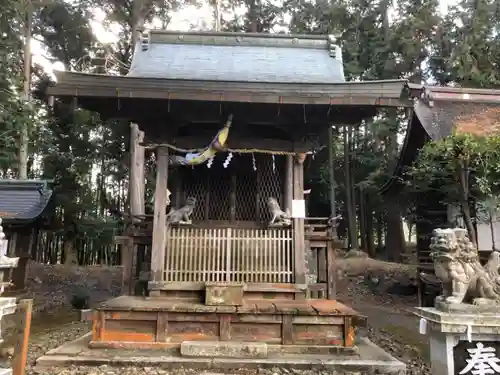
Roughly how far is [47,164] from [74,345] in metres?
15.4

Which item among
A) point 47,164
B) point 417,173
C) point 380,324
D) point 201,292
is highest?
point 47,164

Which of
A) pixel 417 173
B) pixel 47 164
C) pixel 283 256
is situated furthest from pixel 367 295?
pixel 47 164

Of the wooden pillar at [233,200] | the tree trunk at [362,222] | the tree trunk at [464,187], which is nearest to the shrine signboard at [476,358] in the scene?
the wooden pillar at [233,200]

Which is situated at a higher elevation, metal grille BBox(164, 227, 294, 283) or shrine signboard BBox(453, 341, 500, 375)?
metal grille BBox(164, 227, 294, 283)

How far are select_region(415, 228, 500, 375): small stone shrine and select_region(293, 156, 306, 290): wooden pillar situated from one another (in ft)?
9.72

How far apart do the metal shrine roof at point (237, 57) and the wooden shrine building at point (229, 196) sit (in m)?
0.07

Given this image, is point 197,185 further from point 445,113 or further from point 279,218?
point 445,113

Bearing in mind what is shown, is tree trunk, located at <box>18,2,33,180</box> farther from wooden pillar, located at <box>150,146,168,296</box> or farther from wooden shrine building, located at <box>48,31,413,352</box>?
wooden pillar, located at <box>150,146,168,296</box>

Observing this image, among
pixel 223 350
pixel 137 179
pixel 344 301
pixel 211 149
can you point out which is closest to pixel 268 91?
pixel 211 149

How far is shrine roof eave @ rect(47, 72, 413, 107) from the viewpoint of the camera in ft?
22.4

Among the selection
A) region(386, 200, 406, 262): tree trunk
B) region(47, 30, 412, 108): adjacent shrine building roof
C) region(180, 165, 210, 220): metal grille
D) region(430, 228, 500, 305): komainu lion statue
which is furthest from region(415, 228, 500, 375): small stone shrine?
region(386, 200, 406, 262): tree trunk

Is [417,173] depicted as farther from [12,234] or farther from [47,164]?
[47,164]

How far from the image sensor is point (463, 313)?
4.12 m

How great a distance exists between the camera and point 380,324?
1078 centimetres
